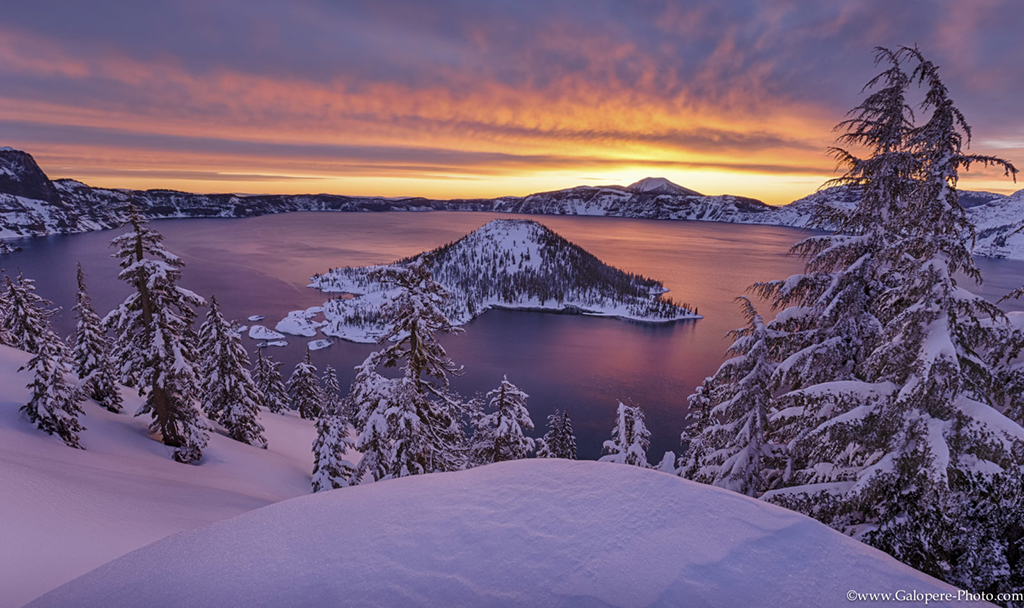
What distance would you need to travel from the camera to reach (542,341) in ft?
410

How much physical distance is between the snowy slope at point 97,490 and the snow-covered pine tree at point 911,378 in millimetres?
13679

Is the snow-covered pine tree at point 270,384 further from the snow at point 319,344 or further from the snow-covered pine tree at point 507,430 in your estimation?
the snow at point 319,344

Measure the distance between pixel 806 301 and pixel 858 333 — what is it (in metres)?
1.68

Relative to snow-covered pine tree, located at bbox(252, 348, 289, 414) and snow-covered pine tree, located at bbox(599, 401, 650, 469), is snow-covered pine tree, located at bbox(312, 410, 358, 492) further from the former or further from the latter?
snow-covered pine tree, located at bbox(252, 348, 289, 414)

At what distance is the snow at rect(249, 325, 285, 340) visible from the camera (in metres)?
105

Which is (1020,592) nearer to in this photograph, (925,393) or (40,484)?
(925,393)

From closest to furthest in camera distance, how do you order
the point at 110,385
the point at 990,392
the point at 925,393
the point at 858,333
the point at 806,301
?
the point at 925,393 < the point at 990,392 < the point at 858,333 < the point at 806,301 < the point at 110,385

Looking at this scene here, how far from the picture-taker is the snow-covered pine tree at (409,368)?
14445 mm

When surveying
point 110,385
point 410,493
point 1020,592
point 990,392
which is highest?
point 990,392

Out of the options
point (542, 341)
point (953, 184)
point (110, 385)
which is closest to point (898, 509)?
point (953, 184)

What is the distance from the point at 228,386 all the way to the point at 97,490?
1816cm

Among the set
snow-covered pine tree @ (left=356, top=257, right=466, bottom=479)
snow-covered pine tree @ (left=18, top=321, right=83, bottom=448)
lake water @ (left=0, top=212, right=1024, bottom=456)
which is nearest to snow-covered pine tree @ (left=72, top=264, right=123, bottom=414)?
snow-covered pine tree @ (left=18, top=321, right=83, bottom=448)

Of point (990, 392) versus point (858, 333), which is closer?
point (990, 392)

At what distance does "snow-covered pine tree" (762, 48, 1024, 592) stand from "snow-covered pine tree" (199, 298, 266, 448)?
3026 centimetres
